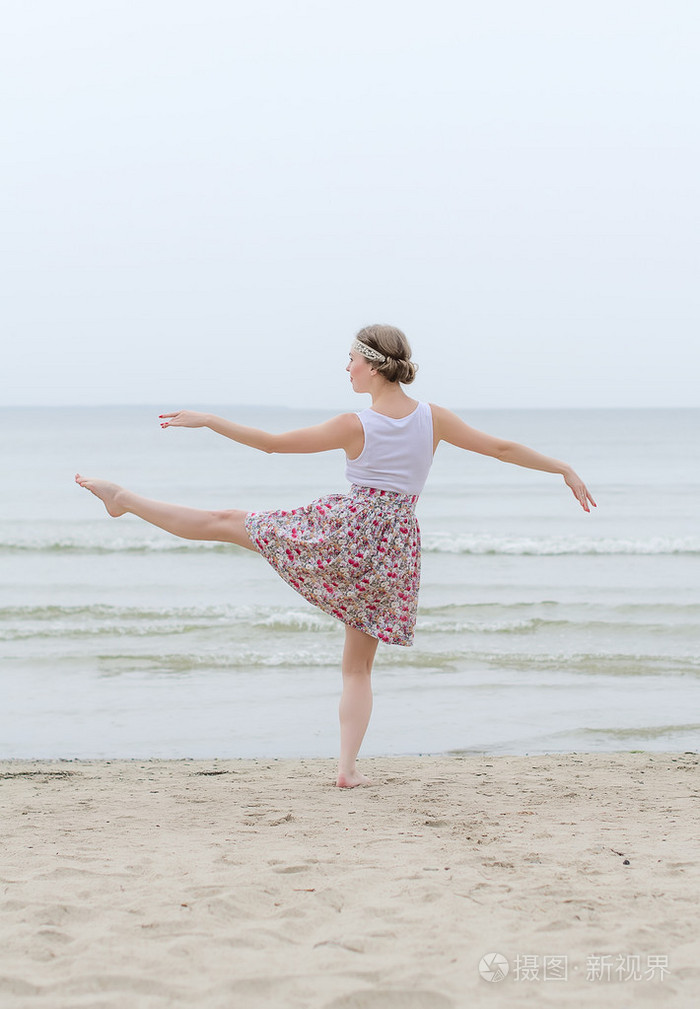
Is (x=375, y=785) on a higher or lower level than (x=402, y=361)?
lower

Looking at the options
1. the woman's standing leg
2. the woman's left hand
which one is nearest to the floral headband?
the woman's left hand

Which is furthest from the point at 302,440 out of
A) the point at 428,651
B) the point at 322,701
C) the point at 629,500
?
the point at 629,500

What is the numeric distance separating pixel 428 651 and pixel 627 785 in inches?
160

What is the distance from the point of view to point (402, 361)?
4.37 metres

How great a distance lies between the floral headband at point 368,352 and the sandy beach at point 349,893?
1.96m

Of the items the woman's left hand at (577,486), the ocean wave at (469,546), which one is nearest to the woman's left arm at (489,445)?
the woman's left hand at (577,486)

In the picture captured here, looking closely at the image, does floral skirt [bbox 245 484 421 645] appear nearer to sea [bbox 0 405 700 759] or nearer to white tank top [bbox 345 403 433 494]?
white tank top [bbox 345 403 433 494]

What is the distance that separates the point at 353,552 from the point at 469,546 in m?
12.7

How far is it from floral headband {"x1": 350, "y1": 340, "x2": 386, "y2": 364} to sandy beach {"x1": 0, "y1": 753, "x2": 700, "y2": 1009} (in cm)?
196

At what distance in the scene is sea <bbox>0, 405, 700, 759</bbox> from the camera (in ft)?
20.9

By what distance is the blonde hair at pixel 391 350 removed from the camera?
171 inches

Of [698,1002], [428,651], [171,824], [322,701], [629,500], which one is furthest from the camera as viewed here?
[629,500]

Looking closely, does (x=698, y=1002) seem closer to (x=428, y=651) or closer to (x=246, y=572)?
(x=428, y=651)

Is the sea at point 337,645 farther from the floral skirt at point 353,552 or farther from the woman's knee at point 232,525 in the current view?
the woman's knee at point 232,525
